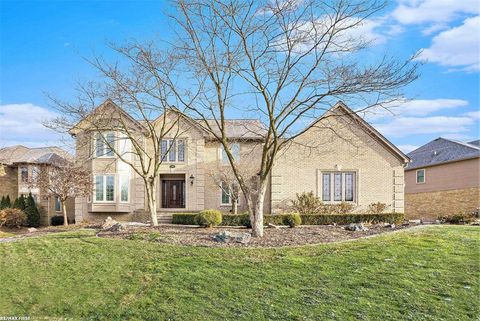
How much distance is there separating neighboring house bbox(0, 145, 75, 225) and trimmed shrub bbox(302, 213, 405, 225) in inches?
634

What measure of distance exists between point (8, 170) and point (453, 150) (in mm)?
32091

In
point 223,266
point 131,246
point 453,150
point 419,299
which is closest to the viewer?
point 419,299

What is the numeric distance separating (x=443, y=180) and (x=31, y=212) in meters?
28.2

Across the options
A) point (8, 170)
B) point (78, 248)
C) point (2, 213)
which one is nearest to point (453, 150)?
point (78, 248)

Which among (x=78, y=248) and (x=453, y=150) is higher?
(x=453, y=150)

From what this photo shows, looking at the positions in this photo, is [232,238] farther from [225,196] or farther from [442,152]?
[442,152]

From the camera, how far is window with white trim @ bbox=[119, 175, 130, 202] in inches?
944

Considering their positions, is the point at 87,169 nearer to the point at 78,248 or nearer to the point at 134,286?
the point at 78,248

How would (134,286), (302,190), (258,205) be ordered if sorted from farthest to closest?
(302,190)
(258,205)
(134,286)

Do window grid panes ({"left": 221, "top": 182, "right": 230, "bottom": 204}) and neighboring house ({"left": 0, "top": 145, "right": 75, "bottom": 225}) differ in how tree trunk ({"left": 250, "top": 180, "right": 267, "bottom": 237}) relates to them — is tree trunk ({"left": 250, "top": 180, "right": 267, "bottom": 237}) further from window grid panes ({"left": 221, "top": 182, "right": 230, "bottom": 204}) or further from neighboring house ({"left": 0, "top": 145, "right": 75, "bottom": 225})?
neighboring house ({"left": 0, "top": 145, "right": 75, "bottom": 225})

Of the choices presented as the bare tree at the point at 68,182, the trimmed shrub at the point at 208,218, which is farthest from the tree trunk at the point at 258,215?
the bare tree at the point at 68,182

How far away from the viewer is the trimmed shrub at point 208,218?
16812 mm

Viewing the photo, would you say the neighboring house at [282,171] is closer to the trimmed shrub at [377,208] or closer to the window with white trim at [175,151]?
the window with white trim at [175,151]

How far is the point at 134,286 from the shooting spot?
28.0 feet
